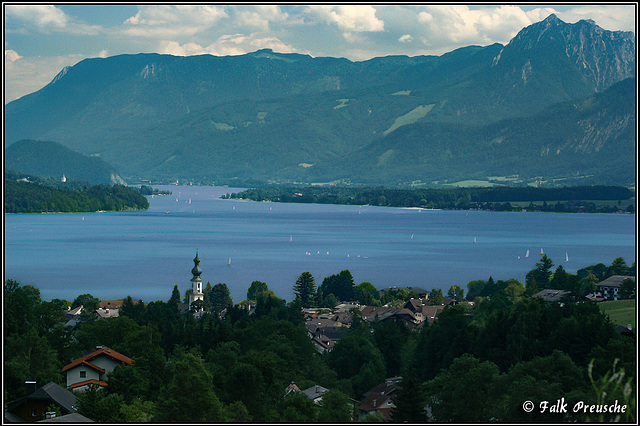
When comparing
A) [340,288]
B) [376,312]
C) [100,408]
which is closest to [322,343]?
[376,312]

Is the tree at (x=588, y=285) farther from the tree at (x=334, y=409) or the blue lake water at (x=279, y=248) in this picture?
the tree at (x=334, y=409)

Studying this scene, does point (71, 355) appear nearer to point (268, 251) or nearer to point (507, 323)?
point (507, 323)

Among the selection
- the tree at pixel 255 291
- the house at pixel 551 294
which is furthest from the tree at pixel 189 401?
the tree at pixel 255 291

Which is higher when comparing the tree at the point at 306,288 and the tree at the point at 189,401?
the tree at the point at 189,401

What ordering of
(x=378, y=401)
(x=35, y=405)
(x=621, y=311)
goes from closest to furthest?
(x=35, y=405) < (x=378, y=401) < (x=621, y=311)

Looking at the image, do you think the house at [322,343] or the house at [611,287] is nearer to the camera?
the house at [322,343]

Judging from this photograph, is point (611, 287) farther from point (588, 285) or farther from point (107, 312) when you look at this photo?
point (107, 312)

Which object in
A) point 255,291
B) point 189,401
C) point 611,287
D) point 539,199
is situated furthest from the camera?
point 539,199

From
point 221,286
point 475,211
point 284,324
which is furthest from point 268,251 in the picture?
point 475,211
